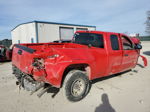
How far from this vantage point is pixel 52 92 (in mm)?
4066

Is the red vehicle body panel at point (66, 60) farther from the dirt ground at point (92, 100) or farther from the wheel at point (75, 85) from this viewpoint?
the dirt ground at point (92, 100)

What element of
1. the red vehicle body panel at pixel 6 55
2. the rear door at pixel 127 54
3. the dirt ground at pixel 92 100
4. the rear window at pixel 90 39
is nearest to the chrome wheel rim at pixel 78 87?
the dirt ground at pixel 92 100

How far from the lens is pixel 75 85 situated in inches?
136

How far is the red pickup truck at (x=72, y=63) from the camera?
9.77 ft

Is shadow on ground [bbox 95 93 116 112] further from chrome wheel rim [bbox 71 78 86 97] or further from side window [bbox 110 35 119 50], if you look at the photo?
side window [bbox 110 35 119 50]

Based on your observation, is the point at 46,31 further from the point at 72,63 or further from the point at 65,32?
the point at 72,63

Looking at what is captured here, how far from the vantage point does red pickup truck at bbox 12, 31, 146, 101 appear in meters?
2.98

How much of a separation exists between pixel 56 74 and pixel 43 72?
1.13 ft

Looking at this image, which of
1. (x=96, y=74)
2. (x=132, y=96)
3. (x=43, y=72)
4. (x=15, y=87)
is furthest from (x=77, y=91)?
(x=15, y=87)

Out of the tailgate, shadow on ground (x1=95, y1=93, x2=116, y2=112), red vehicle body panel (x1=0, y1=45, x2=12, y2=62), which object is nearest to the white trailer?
red vehicle body panel (x1=0, y1=45, x2=12, y2=62)

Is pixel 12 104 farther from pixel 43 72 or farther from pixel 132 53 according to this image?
pixel 132 53

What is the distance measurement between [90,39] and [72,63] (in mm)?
1670

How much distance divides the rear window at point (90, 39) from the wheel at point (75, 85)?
123 centimetres

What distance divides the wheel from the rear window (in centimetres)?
123
